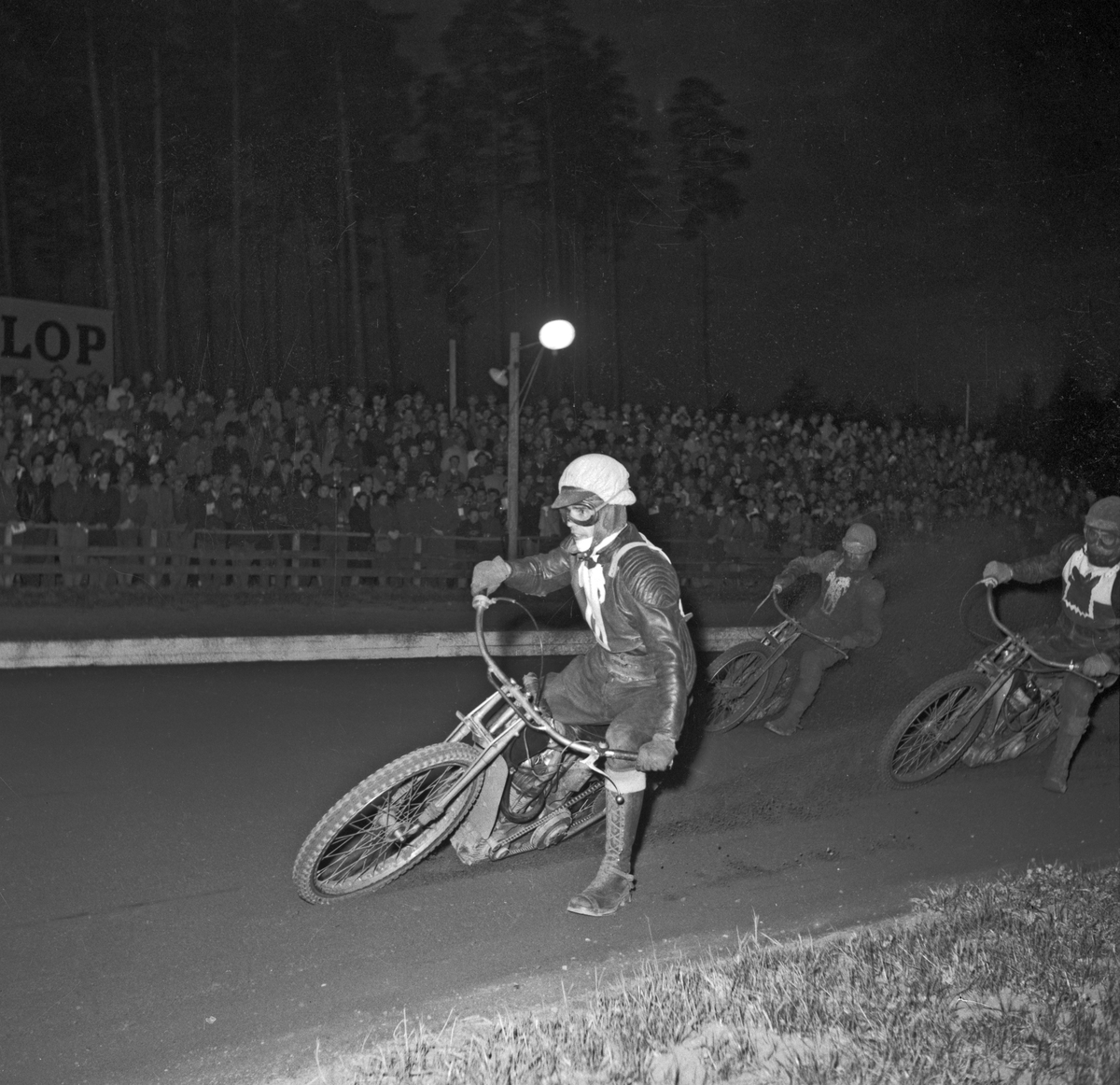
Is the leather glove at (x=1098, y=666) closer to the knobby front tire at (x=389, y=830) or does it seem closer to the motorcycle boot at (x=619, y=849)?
the motorcycle boot at (x=619, y=849)

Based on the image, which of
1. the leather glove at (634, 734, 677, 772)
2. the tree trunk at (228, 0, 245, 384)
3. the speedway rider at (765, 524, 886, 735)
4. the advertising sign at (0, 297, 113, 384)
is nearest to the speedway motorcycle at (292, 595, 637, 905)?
the leather glove at (634, 734, 677, 772)

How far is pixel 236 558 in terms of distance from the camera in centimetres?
1673

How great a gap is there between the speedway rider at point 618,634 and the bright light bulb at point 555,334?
Result: 10597 millimetres

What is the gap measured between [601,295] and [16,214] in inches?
530

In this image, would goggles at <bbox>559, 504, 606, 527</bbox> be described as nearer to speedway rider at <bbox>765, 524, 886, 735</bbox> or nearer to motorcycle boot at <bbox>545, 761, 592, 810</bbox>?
motorcycle boot at <bbox>545, 761, 592, 810</bbox>

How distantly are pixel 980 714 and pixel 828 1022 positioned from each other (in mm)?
4548

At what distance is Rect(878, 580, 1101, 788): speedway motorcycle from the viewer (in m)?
7.75

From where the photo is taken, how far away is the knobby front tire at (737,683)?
896 cm

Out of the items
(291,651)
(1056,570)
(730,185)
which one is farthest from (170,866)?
(730,185)

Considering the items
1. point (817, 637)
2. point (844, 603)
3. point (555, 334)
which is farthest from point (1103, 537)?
point (555, 334)

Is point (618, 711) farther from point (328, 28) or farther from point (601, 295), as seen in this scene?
point (601, 295)

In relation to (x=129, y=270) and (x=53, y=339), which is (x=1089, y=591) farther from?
(x=129, y=270)

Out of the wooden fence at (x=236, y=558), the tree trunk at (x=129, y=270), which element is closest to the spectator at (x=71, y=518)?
the wooden fence at (x=236, y=558)

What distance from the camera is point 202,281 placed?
81.7 feet
